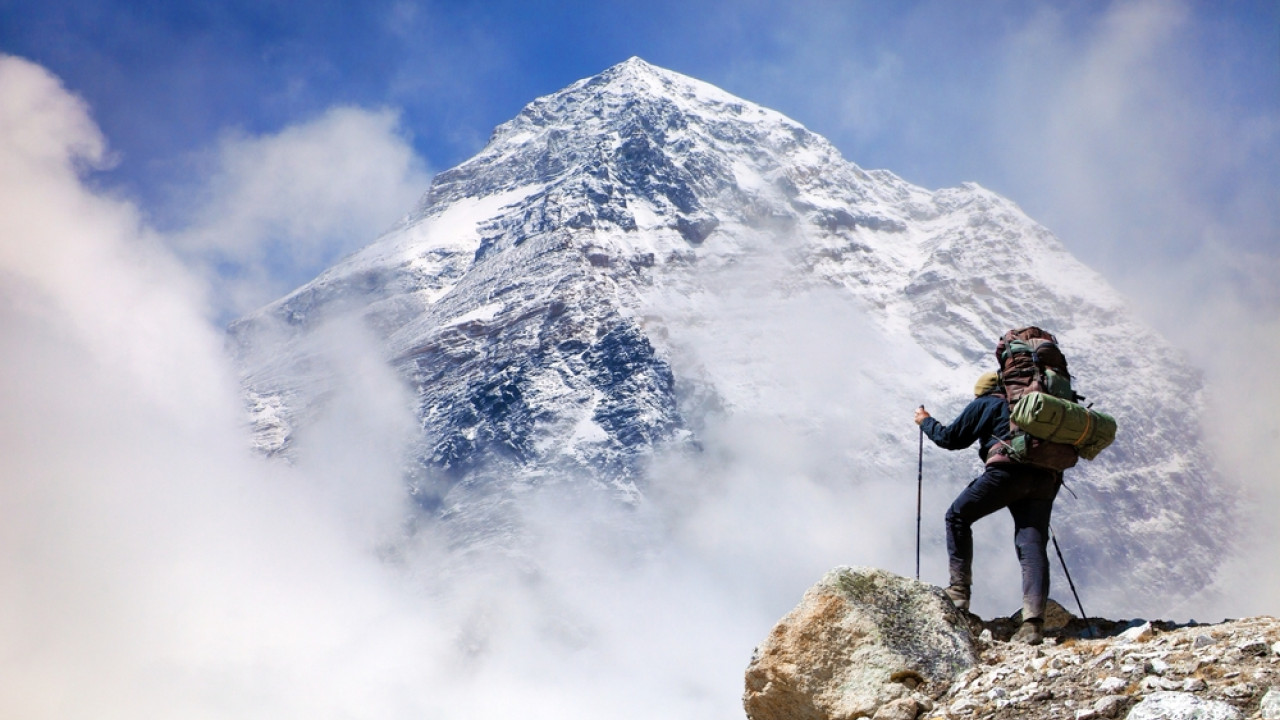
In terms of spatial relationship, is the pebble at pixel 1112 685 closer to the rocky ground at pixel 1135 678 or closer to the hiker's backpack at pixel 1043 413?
the rocky ground at pixel 1135 678

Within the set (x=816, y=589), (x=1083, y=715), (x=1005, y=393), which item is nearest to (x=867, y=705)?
(x=816, y=589)

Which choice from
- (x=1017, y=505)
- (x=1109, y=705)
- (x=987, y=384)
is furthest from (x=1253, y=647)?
(x=987, y=384)

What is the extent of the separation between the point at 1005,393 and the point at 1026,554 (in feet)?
5.05

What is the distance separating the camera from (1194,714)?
6082 mm

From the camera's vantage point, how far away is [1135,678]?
689cm

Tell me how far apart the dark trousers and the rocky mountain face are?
0.53m

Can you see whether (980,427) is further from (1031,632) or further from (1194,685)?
(1194,685)

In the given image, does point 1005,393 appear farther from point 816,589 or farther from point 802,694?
point 802,694

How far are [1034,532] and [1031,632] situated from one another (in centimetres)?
99

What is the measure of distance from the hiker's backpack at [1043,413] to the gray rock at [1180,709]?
2.75 metres

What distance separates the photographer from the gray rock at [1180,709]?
599 centimetres

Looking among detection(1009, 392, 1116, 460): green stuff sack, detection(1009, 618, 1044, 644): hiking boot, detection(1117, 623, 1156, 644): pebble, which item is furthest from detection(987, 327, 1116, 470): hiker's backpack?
detection(1117, 623, 1156, 644): pebble

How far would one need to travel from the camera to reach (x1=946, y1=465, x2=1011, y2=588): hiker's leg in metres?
9.23

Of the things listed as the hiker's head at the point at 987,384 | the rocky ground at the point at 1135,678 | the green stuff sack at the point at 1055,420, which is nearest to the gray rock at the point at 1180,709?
the rocky ground at the point at 1135,678
